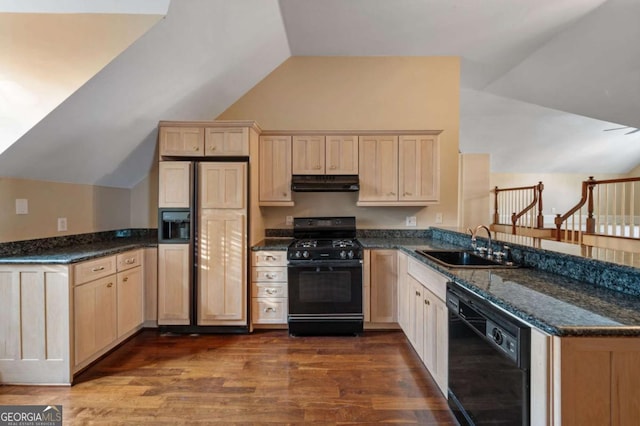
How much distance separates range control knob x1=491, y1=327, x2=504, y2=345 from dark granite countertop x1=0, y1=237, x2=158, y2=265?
2759mm

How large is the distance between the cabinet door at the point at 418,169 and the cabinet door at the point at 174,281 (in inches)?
98.1

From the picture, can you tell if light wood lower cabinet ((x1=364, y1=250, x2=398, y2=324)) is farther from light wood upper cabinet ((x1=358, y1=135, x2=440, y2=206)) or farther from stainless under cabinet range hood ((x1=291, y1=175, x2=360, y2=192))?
stainless under cabinet range hood ((x1=291, y1=175, x2=360, y2=192))

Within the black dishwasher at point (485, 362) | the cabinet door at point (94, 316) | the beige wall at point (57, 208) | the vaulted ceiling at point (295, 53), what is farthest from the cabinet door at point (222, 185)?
the black dishwasher at point (485, 362)

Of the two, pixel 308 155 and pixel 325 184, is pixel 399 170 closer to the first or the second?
pixel 325 184

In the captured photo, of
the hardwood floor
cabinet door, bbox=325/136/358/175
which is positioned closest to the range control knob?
the hardwood floor

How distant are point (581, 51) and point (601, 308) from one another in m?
3.76

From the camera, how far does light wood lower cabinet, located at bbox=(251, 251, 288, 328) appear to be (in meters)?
3.18

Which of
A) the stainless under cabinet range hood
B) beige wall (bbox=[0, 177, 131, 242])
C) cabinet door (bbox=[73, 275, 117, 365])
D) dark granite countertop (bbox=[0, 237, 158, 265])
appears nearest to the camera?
dark granite countertop (bbox=[0, 237, 158, 265])

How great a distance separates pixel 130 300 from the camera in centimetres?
294

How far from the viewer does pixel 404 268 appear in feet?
9.72

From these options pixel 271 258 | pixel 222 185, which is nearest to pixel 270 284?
pixel 271 258

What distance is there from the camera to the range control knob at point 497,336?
128 cm

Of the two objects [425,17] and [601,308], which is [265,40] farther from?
[601,308]

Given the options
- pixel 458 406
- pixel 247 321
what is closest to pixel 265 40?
pixel 247 321
